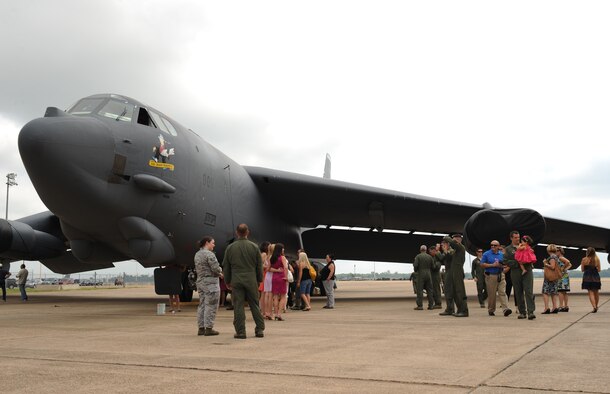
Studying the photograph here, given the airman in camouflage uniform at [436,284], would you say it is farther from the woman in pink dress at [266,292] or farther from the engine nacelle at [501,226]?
the woman in pink dress at [266,292]

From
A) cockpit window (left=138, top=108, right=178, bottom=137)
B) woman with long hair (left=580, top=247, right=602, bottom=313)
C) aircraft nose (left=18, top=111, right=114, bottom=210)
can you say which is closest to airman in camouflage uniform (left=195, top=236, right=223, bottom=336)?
aircraft nose (left=18, top=111, right=114, bottom=210)

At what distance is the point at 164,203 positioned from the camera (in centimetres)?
1103

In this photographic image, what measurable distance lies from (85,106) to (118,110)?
24.6 inches

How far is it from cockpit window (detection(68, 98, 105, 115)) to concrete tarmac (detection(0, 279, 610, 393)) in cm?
402

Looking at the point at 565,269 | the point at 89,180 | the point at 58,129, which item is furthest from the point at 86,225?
the point at 565,269

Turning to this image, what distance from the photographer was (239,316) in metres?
7.22

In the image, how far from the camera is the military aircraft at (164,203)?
9.62 m

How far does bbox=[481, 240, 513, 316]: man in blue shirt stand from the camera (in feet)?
36.4

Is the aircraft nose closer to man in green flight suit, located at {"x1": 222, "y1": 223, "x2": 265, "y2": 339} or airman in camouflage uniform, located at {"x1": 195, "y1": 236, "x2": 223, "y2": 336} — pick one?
airman in camouflage uniform, located at {"x1": 195, "y1": 236, "x2": 223, "y2": 336}

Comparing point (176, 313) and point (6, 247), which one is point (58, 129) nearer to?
point (176, 313)

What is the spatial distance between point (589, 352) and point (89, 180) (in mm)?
8058

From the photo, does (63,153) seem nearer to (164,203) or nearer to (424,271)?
(164,203)

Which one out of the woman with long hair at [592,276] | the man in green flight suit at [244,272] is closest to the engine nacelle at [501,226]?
the woman with long hair at [592,276]

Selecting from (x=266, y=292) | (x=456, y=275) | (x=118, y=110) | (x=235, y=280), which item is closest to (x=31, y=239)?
(x=118, y=110)
